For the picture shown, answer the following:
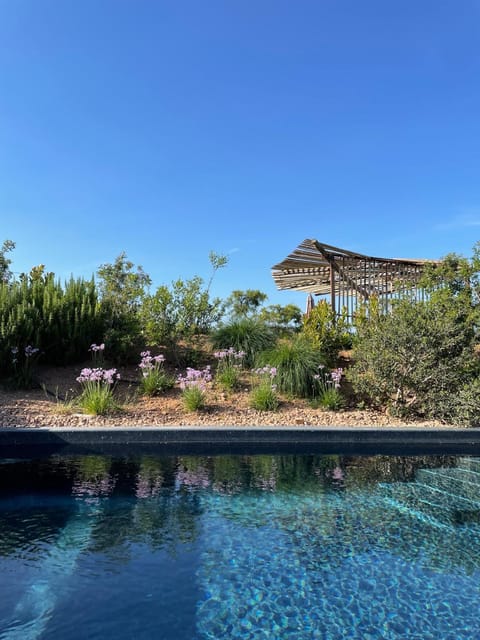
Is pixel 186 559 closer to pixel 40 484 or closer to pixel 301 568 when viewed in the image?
pixel 301 568

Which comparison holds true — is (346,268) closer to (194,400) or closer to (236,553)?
(194,400)

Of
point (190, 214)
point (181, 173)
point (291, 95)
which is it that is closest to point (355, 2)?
point (291, 95)

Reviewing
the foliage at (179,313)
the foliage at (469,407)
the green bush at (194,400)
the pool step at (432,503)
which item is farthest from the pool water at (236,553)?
the foliage at (179,313)

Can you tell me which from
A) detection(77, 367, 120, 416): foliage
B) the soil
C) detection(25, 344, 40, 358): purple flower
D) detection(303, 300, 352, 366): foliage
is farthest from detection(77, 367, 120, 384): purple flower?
detection(303, 300, 352, 366): foliage

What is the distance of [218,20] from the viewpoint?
8.98 meters

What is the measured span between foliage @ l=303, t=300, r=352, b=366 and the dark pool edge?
2911mm

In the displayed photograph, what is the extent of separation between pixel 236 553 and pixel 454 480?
3.24m

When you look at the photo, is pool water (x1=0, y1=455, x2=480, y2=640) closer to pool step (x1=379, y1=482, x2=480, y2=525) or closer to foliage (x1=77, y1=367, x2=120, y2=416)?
pool step (x1=379, y1=482, x2=480, y2=525)

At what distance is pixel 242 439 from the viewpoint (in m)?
6.55

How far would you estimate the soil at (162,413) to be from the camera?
22.9 ft

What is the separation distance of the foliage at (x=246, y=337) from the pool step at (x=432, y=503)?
4.78m

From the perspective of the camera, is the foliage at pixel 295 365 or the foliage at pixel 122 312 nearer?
the foliage at pixel 295 365

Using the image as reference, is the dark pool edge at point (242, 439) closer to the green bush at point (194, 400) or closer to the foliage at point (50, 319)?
the green bush at point (194, 400)

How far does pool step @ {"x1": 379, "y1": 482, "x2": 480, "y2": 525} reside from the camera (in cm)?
419
